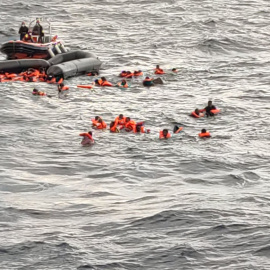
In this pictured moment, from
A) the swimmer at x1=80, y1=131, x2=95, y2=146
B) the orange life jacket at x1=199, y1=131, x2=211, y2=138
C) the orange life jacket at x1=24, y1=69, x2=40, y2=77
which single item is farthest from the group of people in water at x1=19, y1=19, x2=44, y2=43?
the orange life jacket at x1=199, y1=131, x2=211, y2=138

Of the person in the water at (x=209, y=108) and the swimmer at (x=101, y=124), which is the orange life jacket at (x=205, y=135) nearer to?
the person in the water at (x=209, y=108)

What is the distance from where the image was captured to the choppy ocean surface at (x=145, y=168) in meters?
24.6

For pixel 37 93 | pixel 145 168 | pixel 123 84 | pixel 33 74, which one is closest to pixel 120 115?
pixel 145 168

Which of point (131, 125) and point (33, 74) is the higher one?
point (131, 125)

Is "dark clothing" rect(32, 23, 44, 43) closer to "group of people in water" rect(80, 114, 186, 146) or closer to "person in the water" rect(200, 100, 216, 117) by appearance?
"group of people in water" rect(80, 114, 186, 146)

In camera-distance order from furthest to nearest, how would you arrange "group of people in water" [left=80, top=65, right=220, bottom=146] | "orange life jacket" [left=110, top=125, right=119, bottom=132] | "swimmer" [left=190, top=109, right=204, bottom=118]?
"swimmer" [left=190, top=109, right=204, bottom=118]
"orange life jacket" [left=110, top=125, right=119, bottom=132]
"group of people in water" [left=80, top=65, right=220, bottom=146]

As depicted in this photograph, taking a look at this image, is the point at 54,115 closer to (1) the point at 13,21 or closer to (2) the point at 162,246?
(2) the point at 162,246

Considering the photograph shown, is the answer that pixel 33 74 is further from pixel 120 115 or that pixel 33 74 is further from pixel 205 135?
pixel 205 135

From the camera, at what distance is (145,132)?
126ft

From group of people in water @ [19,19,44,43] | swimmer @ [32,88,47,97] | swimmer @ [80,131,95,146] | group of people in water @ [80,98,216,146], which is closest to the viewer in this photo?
swimmer @ [80,131,95,146]

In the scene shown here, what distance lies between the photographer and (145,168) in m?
33.2

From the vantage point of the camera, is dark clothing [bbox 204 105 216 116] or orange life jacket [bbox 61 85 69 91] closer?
dark clothing [bbox 204 105 216 116]

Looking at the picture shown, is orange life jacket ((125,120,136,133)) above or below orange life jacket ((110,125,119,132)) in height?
above

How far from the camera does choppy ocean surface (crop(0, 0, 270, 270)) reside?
24625 mm
